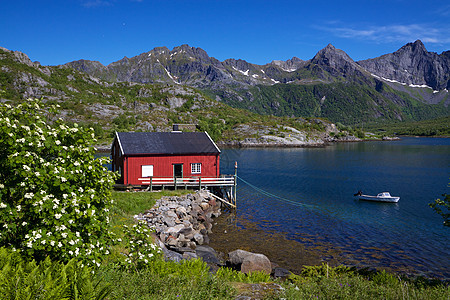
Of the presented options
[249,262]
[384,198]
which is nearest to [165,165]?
[249,262]

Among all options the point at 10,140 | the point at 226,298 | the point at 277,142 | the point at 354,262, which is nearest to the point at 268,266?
the point at 354,262

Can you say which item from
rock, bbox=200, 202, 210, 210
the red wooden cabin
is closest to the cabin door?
the red wooden cabin

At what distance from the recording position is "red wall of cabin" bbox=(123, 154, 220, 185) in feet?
119

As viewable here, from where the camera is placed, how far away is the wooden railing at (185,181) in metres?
35.9

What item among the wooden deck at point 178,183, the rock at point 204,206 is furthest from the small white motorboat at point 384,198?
the rock at point 204,206

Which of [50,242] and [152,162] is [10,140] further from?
[152,162]

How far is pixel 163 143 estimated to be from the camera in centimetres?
3881

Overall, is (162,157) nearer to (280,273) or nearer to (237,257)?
(237,257)

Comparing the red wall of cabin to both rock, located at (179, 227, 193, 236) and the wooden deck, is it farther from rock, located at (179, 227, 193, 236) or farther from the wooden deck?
rock, located at (179, 227, 193, 236)

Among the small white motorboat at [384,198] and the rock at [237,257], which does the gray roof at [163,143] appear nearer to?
the rock at [237,257]

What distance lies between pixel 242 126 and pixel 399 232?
150831 mm

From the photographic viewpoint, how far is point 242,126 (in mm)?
180000

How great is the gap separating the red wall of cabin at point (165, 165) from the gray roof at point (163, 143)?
2.41 feet

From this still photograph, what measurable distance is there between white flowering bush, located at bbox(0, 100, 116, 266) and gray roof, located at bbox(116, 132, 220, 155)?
27.0 m
